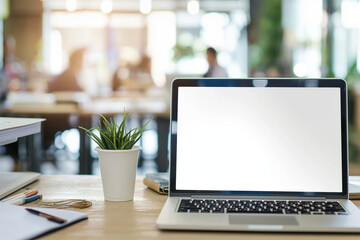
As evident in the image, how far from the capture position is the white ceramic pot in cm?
92

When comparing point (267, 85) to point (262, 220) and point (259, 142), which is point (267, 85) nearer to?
point (259, 142)

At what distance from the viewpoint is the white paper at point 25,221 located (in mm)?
711

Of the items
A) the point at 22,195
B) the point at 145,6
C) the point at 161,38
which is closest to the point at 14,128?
the point at 22,195

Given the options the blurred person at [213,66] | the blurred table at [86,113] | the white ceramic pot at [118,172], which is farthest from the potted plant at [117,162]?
the blurred person at [213,66]

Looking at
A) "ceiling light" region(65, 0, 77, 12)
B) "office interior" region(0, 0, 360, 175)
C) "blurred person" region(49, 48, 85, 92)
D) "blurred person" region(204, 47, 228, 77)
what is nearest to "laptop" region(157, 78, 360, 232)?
"blurred person" region(204, 47, 228, 77)

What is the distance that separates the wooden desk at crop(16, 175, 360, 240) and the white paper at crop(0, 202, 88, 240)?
2 cm

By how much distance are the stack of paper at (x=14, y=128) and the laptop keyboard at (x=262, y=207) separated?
42 centimetres

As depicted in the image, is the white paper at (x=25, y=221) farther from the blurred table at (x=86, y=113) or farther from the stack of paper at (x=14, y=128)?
the blurred table at (x=86, y=113)

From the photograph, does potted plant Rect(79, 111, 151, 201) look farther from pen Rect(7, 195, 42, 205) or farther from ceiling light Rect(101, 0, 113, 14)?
ceiling light Rect(101, 0, 113, 14)

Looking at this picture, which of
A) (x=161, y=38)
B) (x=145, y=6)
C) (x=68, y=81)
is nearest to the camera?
(x=68, y=81)

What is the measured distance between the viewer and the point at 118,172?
93 cm

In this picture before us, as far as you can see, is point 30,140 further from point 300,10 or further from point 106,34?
point 106,34

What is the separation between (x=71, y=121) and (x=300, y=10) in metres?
6.00

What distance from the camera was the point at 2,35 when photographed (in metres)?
10.5
